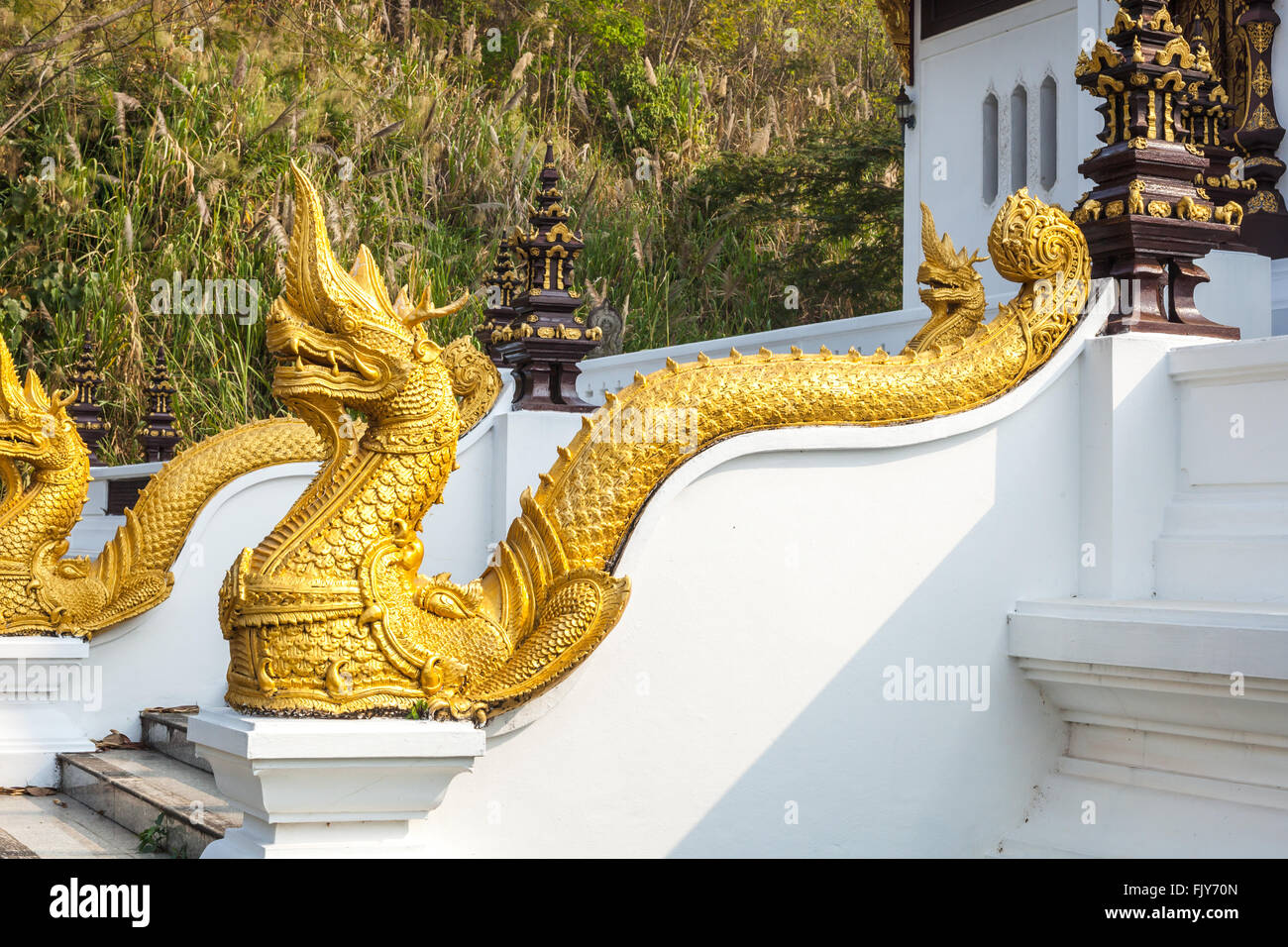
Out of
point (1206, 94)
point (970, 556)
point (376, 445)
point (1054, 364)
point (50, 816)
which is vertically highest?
point (1206, 94)

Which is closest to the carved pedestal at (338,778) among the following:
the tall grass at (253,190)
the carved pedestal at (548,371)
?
the carved pedestal at (548,371)

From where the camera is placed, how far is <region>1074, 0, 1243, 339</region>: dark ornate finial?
3812 millimetres

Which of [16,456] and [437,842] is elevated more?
[16,456]

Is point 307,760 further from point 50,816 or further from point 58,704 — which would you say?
point 58,704

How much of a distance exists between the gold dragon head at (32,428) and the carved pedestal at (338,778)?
3282 millimetres

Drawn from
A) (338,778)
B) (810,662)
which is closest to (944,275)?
(810,662)

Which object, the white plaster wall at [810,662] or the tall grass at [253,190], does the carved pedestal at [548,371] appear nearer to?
the white plaster wall at [810,662]

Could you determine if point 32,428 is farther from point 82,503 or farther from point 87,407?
point 87,407

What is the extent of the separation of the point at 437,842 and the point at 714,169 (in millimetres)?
13978

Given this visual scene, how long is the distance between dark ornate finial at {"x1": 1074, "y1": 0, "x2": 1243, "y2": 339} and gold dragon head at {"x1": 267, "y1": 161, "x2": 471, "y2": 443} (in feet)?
6.11

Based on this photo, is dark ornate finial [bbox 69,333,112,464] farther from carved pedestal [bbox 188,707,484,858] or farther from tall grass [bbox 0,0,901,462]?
carved pedestal [bbox 188,707,484,858]

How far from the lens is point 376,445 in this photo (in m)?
3.10
